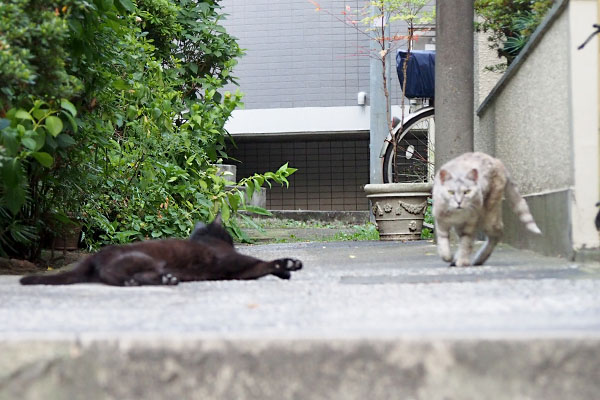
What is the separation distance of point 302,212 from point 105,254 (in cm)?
748

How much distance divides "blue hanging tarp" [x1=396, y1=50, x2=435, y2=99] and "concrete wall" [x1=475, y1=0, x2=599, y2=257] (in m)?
3.09

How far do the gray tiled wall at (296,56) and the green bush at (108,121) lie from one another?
4020mm

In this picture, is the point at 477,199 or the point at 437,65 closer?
the point at 477,199

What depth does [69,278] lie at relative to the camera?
268cm

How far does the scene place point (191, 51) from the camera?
23.4ft

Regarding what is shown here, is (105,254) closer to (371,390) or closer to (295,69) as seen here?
(371,390)

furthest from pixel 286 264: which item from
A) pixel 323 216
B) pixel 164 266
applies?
pixel 323 216

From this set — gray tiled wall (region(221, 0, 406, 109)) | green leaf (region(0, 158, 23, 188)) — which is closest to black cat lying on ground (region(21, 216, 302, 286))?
green leaf (region(0, 158, 23, 188))

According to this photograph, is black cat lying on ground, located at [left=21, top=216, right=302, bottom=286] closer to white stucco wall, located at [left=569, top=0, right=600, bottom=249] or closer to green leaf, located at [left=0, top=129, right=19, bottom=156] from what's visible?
green leaf, located at [left=0, top=129, right=19, bottom=156]

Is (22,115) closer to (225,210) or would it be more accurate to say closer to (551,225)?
(551,225)

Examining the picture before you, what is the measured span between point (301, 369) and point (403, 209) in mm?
4698

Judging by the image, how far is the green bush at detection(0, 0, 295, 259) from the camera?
2.74m

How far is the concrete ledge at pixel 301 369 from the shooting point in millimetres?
1339

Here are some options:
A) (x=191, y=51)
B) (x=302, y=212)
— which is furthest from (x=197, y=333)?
(x=302, y=212)
